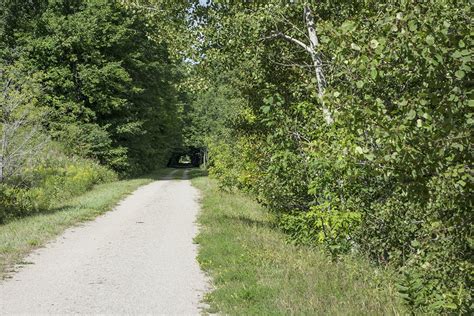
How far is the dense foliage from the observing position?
3.60 meters

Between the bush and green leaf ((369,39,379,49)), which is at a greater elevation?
green leaf ((369,39,379,49))

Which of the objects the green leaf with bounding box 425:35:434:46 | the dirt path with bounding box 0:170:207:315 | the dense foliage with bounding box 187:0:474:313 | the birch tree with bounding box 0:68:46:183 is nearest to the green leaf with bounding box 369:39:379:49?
the dense foliage with bounding box 187:0:474:313

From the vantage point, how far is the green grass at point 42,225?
361 inches

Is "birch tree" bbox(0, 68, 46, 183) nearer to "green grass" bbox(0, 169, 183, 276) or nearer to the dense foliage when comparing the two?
"green grass" bbox(0, 169, 183, 276)

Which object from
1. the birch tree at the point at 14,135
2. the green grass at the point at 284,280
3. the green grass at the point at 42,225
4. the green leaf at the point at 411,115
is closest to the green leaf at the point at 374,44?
the green leaf at the point at 411,115

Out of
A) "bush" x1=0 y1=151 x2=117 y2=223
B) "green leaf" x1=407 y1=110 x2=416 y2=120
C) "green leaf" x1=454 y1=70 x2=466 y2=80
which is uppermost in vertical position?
"green leaf" x1=454 y1=70 x2=466 y2=80

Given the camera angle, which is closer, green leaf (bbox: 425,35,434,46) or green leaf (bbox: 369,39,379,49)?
green leaf (bbox: 425,35,434,46)

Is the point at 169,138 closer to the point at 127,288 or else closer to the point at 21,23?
the point at 21,23

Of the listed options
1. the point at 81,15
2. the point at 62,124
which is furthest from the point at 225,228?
the point at 81,15

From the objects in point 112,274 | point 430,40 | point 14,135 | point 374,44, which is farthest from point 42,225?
point 430,40

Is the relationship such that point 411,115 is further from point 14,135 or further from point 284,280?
point 14,135

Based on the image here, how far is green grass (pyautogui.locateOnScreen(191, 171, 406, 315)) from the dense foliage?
1.54 feet

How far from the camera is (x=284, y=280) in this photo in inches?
283

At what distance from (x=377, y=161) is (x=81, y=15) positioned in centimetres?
3066
